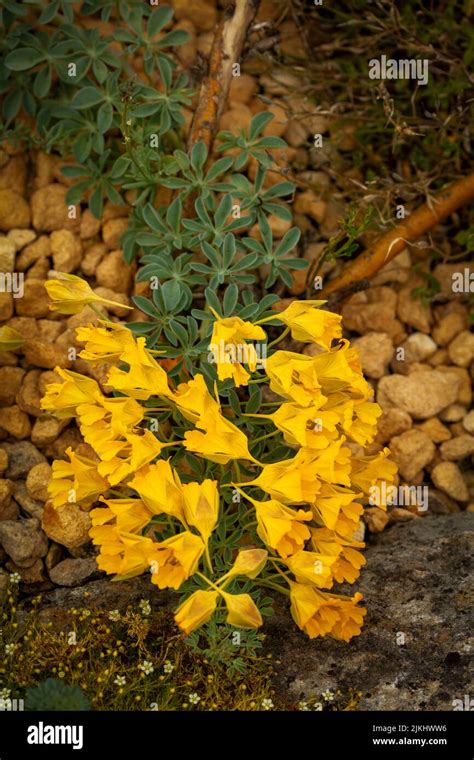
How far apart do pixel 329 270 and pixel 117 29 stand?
98cm

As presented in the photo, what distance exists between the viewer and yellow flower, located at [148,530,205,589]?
6.64ft

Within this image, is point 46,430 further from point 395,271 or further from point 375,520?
point 395,271

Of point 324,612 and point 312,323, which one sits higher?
point 312,323

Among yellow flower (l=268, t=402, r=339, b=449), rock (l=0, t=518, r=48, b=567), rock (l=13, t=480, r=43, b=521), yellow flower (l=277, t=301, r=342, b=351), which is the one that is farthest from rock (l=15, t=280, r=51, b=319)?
yellow flower (l=268, t=402, r=339, b=449)

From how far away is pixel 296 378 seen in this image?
2.23m

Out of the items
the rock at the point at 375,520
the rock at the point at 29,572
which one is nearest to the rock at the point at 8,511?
the rock at the point at 29,572

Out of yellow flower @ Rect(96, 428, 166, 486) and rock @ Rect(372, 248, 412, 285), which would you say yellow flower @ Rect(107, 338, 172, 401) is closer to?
yellow flower @ Rect(96, 428, 166, 486)

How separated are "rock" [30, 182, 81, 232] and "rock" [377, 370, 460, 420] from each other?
1.09m

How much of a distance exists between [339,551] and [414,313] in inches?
47.3

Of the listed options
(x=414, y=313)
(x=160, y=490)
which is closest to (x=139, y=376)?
(x=160, y=490)

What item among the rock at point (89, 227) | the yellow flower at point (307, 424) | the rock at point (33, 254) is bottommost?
the yellow flower at point (307, 424)

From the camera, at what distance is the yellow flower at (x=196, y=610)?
1.97 metres

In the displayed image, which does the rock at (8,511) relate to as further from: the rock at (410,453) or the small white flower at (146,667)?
the rock at (410,453)

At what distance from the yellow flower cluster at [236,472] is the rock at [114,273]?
2.30 feet
